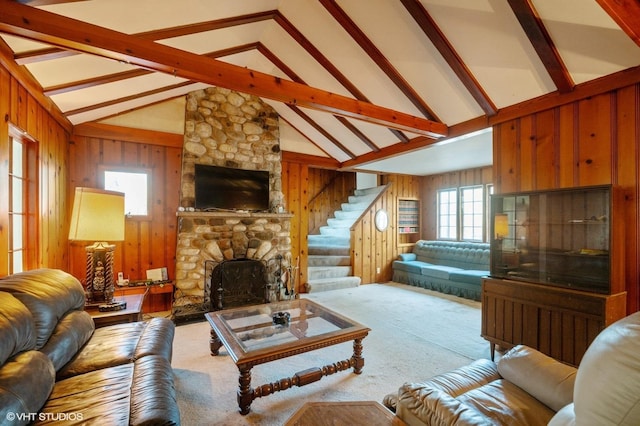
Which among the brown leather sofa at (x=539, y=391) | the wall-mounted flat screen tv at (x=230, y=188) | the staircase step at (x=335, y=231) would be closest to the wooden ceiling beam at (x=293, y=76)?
the wall-mounted flat screen tv at (x=230, y=188)

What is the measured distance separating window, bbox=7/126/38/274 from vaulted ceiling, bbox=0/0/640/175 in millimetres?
595

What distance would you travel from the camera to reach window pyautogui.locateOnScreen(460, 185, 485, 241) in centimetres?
616

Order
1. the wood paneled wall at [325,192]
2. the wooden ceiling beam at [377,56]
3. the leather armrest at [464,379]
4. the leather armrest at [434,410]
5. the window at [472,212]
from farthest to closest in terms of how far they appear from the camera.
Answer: the wood paneled wall at [325,192]
the window at [472,212]
the wooden ceiling beam at [377,56]
the leather armrest at [464,379]
the leather armrest at [434,410]

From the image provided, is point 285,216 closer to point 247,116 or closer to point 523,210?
point 247,116

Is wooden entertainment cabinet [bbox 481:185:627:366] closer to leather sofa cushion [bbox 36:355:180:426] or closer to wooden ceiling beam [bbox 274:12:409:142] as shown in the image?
wooden ceiling beam [bbox 274:12:409:142]

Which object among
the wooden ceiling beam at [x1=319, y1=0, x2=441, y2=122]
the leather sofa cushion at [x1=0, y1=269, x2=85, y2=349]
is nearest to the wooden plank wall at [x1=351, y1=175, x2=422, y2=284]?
the wooden ceiling beam at [x1=319, y1=0, x2=441, y2=122]

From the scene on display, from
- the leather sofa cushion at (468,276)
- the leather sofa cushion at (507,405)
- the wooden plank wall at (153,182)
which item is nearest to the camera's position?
the leather sofa cushion at (507,405)

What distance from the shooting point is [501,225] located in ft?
10.3

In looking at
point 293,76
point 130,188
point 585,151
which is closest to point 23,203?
point 130,188

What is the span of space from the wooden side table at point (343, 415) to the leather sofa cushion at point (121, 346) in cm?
119

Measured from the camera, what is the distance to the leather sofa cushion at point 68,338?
65.6 inches

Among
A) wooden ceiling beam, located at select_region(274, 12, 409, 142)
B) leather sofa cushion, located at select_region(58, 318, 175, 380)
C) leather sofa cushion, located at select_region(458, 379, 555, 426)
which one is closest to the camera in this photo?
leather sofa cushion, located at select_region(458, 379, 555, 426)

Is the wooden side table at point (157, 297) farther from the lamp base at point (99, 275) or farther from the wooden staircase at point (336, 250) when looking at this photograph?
the wooden staircase at point (336, 250)

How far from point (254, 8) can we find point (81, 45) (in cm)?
163
